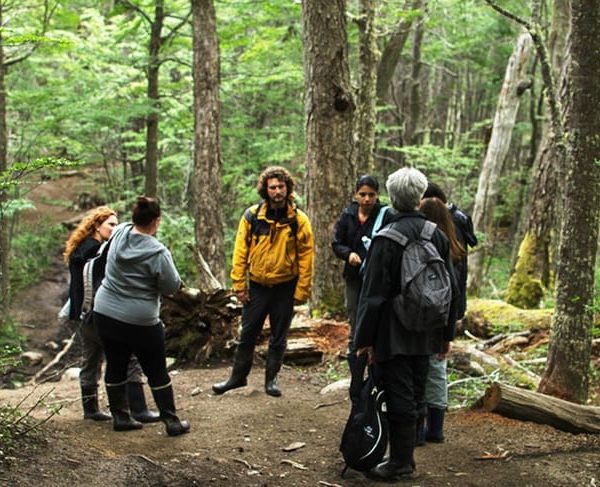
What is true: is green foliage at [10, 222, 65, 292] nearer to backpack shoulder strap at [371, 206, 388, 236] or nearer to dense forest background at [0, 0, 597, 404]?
dense forest background at [0, 0, 597, 404]

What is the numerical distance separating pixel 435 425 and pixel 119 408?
2.67m

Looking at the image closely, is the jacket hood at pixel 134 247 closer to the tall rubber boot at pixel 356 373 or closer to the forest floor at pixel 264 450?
the forest floor at pixel 264 450

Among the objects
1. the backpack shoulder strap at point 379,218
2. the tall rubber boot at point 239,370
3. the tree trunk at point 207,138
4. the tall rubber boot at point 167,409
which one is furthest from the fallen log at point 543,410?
the tree trunk at point 207,138

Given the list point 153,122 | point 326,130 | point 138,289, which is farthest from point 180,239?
point 138,289

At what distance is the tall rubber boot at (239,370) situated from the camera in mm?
6598

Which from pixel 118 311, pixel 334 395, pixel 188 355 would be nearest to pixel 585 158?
pixel 334 395

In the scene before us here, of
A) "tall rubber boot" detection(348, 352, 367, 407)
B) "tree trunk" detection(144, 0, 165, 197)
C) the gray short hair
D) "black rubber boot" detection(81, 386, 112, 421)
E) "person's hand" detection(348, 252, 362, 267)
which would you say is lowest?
"black rubber boot" detection(81, 386, 112, 421)

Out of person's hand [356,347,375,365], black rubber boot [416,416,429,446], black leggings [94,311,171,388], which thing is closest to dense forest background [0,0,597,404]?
black leggings [94,311,171,388]

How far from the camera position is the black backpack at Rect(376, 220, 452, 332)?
13.4 ft

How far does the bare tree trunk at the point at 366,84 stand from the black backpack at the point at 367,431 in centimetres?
781

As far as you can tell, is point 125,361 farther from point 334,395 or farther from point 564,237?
point 564,237

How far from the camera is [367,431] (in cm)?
424

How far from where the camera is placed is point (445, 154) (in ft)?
66.5

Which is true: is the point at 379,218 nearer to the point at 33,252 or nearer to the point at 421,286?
the point at 421,286
